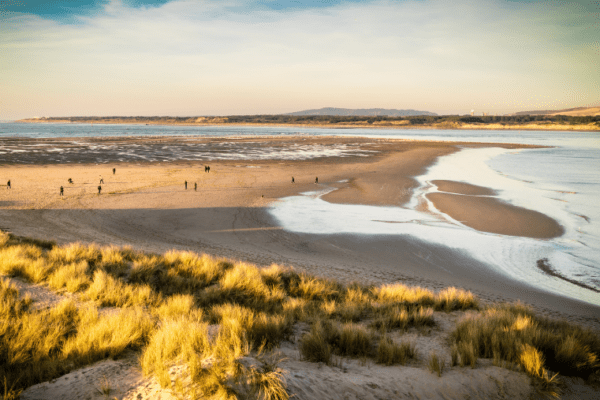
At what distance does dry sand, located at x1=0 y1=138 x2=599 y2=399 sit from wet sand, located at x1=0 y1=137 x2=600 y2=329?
0.05 meters

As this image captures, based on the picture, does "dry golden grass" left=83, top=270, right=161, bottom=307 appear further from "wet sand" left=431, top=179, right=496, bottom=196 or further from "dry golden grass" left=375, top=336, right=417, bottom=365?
"wet sand" left=431, top=179, right=496, bottom=196

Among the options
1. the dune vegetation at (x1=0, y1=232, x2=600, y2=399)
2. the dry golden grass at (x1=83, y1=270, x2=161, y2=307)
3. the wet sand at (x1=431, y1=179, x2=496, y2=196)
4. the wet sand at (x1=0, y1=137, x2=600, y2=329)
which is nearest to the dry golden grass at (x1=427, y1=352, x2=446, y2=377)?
the dune vegetation at (x1=0, y1=232, x2=600, y2=399)

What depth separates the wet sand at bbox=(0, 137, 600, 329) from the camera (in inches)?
381

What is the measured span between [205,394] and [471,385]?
290 centimetres

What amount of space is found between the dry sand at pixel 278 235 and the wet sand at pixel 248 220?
0.05 m

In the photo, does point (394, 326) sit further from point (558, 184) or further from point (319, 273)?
point (558, 184)

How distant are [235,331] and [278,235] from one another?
8840mm

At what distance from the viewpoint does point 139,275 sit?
7.34 metres

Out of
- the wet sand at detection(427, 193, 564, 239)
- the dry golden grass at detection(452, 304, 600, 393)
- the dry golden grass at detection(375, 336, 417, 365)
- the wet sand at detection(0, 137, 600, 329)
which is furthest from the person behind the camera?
the wet sand at detection(427, 193, 564, 239)

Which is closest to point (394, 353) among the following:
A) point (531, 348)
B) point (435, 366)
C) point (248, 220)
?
point (435, 366)

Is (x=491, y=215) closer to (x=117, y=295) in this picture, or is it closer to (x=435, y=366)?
(x=435, y=366)

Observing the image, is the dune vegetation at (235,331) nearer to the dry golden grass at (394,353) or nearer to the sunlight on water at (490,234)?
the dry golden grass at (394,353)

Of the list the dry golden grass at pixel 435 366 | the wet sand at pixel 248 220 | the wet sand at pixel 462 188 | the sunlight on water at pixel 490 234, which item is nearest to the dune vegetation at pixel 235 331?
the dry golden grass at pixel 435 366

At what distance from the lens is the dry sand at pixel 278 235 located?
12.3 feet
